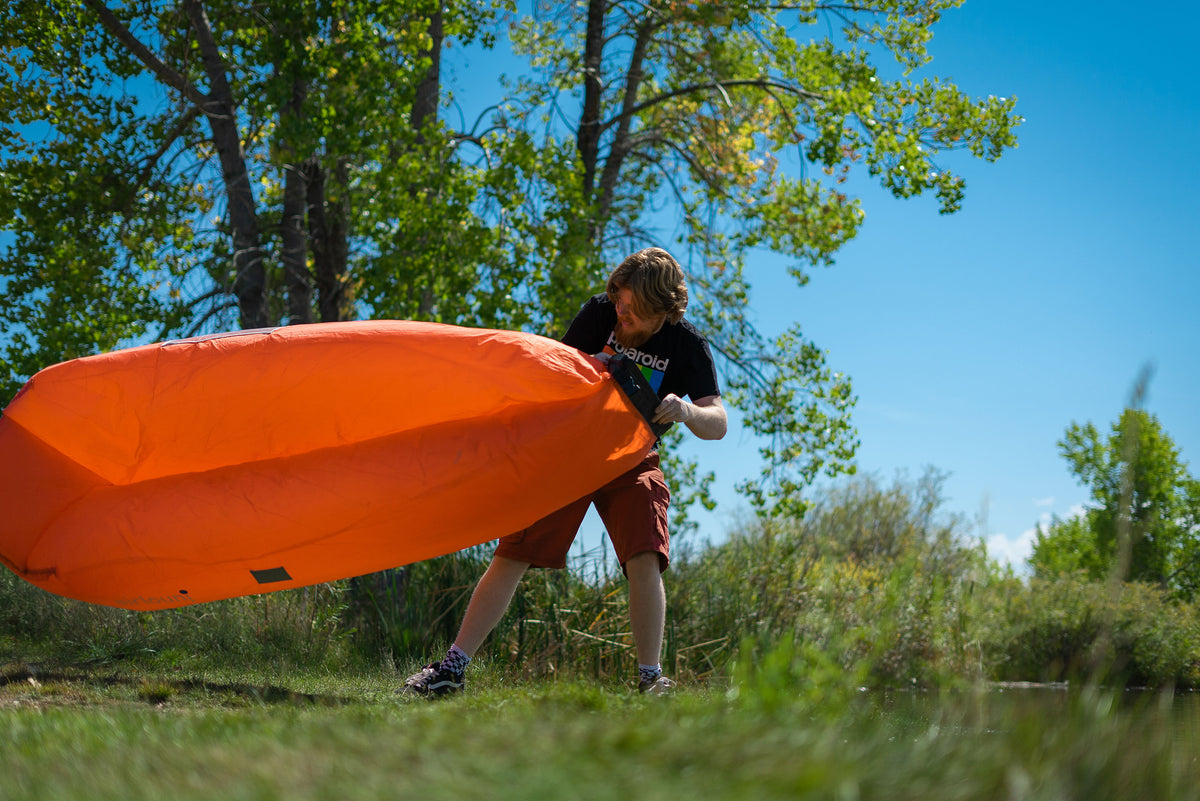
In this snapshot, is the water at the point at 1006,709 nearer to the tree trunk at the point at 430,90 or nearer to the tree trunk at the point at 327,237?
the tree trunk at the point at 327,237

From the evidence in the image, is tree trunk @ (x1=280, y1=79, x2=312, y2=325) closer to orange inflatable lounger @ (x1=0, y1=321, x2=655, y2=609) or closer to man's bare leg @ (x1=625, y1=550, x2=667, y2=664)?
orange inflatable lounger @ (x1=0, y1=321, x2=655, y2=609)

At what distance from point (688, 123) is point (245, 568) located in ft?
33.2

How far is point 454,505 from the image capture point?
149 inches

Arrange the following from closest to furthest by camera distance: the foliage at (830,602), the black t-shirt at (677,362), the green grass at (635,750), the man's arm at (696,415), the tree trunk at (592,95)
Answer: the green grass at (635,750), the man's arm at (696,415), the black t-shirt at (677,362), the foliage at (830,602), the tree trunk at (592,95)

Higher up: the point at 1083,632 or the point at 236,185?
the point at 236,185

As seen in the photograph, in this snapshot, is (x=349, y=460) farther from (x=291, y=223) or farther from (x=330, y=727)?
(x=291, y=223)

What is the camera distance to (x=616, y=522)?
388 cm

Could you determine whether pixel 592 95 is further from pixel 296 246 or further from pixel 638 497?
pixel 638 497

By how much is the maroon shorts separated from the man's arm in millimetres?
306

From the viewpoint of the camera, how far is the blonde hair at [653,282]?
3805mm

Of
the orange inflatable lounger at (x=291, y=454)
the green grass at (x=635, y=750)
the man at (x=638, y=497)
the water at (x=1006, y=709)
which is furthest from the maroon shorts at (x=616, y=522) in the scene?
the water at (x=1006, y=709)

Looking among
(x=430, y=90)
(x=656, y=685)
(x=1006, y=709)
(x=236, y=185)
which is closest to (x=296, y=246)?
(x=236, y=185)

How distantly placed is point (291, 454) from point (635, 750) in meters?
2.84

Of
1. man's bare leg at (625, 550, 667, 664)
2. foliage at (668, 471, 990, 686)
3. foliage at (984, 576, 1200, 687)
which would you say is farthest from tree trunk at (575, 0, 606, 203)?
foliage at (984, 576, 1200, 687)
